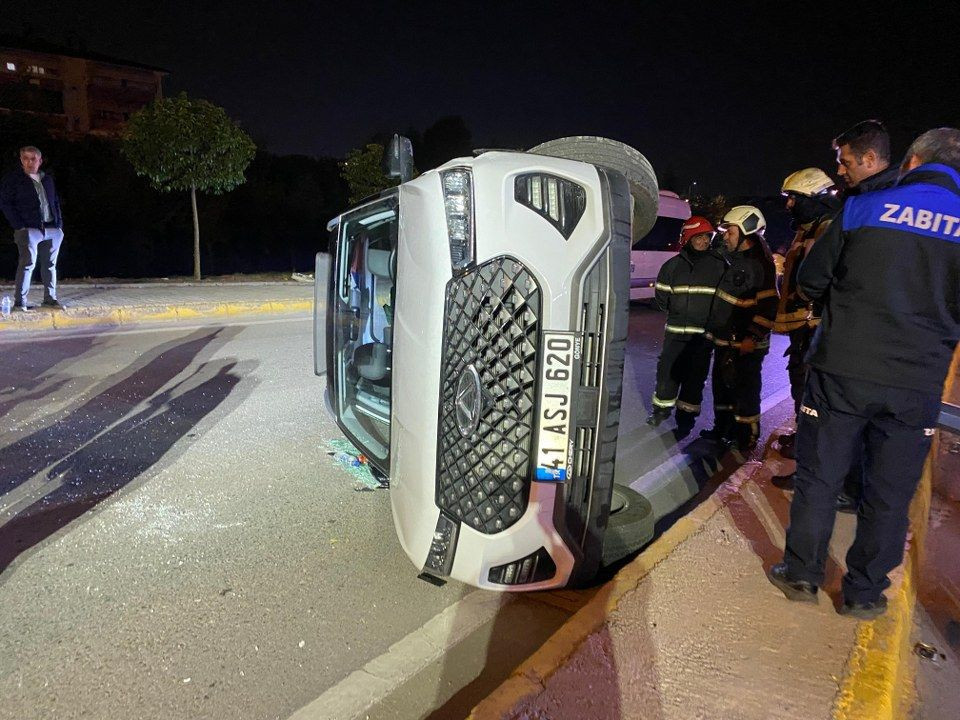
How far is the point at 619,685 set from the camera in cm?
202

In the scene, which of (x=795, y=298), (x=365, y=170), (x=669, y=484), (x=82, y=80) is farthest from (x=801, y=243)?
(x=82, y=80)

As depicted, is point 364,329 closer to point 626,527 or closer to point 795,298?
point 626,527

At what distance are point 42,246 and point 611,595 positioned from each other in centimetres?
858

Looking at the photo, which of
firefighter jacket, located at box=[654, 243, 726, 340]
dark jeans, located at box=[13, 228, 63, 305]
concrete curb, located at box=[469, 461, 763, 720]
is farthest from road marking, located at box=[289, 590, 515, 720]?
dark jeans, located at box=[13, 228, 63, 305]

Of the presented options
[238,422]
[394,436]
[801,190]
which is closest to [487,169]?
[394,436]

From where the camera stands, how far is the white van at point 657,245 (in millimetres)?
15211

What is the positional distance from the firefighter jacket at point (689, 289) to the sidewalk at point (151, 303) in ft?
24.0

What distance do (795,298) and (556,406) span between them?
2.73 m

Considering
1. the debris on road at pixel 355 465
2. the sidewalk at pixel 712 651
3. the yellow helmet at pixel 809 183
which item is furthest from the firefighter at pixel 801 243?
the debris on road at pixel 355 465

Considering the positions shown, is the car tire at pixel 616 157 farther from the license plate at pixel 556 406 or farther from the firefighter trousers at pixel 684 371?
the firefighter trousers at pixel 684 371

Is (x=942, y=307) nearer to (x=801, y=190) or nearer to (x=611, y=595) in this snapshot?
(x=611, y=595)

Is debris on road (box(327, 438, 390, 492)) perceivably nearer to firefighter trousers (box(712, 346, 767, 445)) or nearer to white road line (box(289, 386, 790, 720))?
white road line (box(289, 386, 790, 720))

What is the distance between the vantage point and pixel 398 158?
3.00 m

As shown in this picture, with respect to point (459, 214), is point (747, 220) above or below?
above
